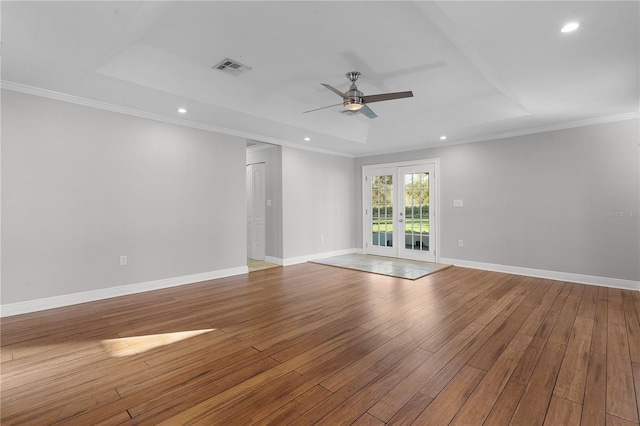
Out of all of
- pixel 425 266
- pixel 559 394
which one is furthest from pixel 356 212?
pixel 559 394

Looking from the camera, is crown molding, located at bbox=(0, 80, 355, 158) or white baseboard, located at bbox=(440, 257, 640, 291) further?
white baseboard, located at bbox=(440, 257, 640, 291)

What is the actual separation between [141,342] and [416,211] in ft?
19.0

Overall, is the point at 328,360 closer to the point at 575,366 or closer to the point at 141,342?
the point at 141,342

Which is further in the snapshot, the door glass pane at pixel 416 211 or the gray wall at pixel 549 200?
the door glass pane at pixel 416 211

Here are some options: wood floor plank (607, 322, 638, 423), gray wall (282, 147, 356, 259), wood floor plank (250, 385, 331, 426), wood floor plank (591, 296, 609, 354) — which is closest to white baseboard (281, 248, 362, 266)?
gray wall (282, 147, 356, 259)

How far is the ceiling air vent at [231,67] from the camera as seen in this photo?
332 cm

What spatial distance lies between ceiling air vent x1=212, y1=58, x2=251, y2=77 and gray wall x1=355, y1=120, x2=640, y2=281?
4658 mm

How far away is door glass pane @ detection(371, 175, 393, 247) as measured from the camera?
734 cm

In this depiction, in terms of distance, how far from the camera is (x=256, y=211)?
700cm

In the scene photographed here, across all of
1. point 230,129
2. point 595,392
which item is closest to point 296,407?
point 595,392

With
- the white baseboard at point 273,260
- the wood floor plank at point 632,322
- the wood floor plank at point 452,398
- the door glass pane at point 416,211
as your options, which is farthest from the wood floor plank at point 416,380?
the white baseboard at point 273,260

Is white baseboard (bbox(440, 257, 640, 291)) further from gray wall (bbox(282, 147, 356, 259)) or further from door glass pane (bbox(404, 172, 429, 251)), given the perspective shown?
gray wall (bbox(282, 147, 356, 259))

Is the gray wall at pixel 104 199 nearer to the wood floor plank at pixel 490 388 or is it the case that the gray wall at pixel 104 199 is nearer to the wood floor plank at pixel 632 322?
the wood floor plank at pixel 490 388

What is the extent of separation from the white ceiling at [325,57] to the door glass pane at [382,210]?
2.56 m
